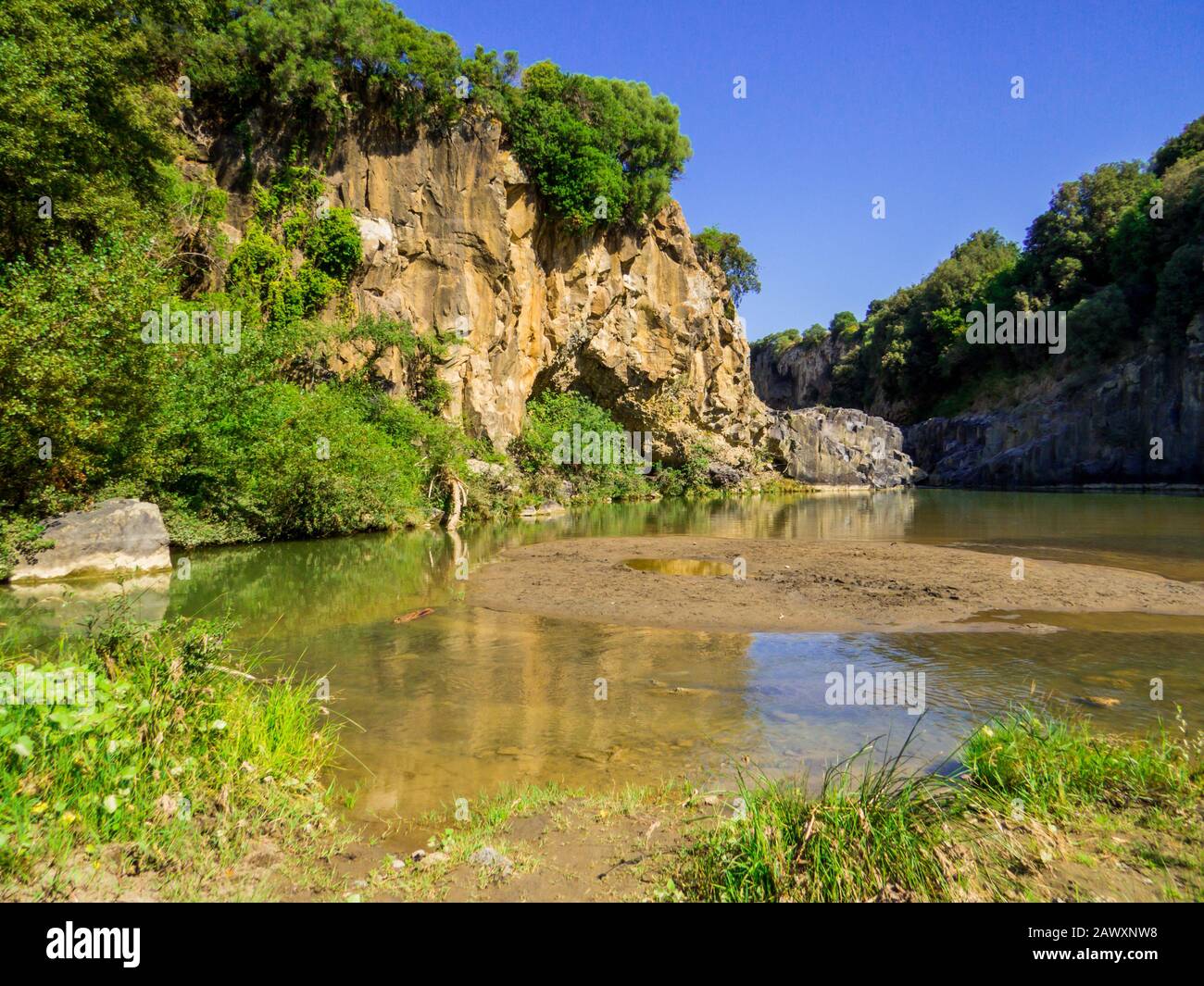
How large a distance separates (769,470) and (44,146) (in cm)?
4874

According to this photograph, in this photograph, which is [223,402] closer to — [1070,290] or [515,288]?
[515,288]

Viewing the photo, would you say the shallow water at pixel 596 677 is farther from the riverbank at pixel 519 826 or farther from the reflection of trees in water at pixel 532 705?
the riverbank at pixel 519 826

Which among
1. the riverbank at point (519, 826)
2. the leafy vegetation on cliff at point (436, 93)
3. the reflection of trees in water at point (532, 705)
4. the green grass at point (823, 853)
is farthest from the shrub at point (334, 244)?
the green grass at point (823, 853)

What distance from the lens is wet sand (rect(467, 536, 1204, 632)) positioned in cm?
1067

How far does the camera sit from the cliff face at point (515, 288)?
30.9 metres

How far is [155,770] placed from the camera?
12.9 ft

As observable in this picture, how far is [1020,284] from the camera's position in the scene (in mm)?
62219

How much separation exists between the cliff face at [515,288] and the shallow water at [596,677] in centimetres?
1958

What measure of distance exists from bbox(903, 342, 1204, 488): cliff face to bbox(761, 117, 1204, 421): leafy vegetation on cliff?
8.13ft
